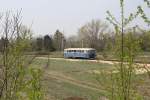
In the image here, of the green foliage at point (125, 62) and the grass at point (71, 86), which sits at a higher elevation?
the green foliage at point (125, 62)

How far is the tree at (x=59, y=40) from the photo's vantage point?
102 m

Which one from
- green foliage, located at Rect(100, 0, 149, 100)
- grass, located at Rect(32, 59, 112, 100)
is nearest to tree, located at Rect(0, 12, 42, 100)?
green foliage, located at Rect(100, 0, 149, 100)

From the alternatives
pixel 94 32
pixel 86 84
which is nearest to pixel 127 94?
pixel 86 84

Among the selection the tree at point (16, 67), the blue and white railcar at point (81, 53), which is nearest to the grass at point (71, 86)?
the tree at point (16, 67)

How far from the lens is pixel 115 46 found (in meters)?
6.85

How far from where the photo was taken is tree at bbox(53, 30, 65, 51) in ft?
336

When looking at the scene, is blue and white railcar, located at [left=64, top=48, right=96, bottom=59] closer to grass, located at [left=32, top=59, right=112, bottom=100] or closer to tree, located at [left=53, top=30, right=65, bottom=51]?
grass, located at [left=32, top=59, right=112, bottom=100]

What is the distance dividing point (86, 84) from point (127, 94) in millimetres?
22598

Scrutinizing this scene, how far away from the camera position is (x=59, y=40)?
357 feet

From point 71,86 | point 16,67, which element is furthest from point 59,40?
point 16,67

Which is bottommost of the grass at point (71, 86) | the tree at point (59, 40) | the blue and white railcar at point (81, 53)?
the grass at point (71, 86)

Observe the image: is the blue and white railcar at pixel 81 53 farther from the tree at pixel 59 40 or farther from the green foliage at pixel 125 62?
the green foliage at pixel 125 62

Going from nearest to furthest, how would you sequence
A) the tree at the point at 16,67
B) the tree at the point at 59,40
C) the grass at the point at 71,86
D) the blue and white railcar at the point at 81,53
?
the tree at the point at 16,67 < the grass at the point at 71,86 < the blue and white railcar at the point at 81,53 < the tree at the point at 59,40

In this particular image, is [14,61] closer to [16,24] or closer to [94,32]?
[16,24]
